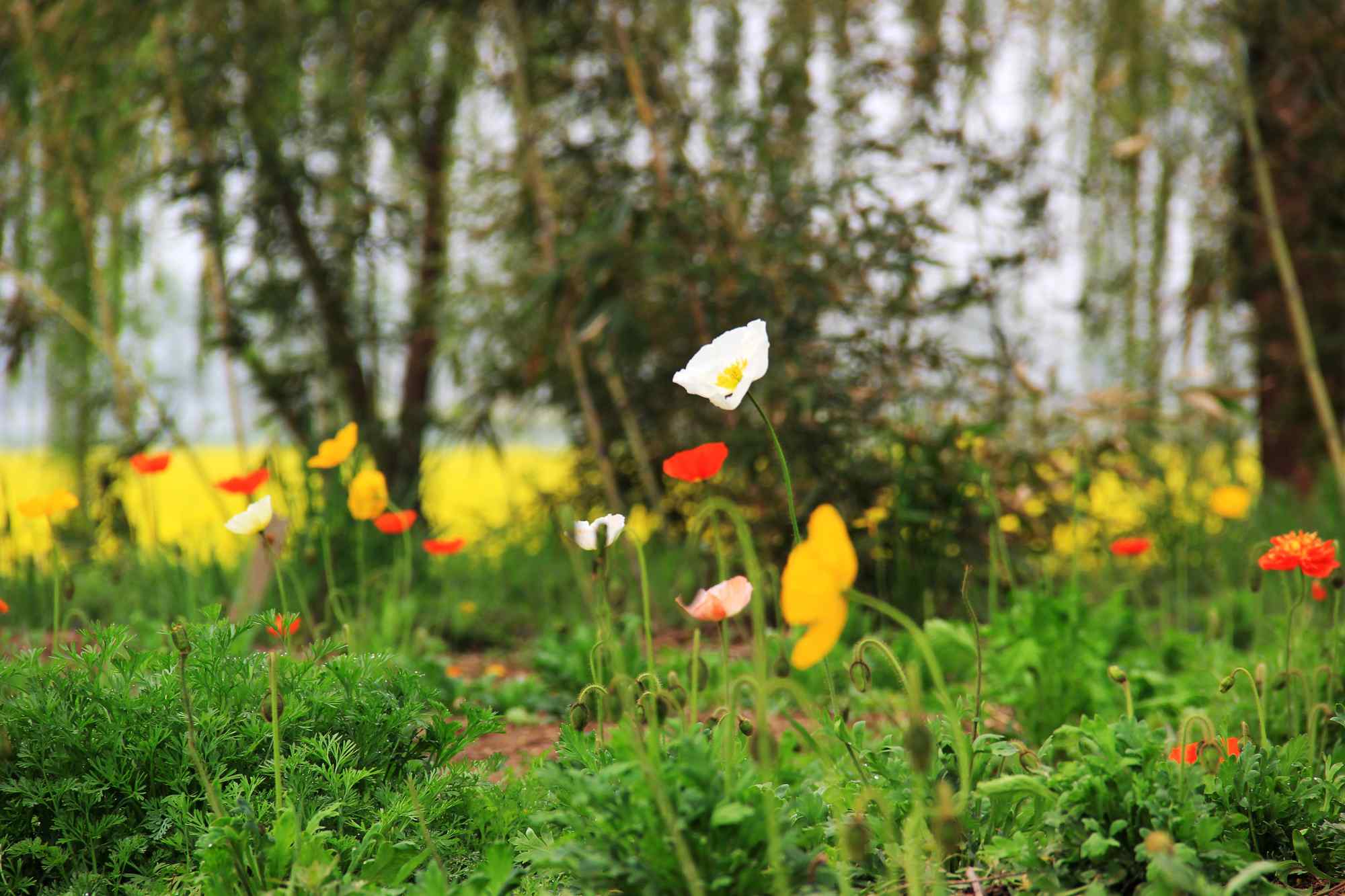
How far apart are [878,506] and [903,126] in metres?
1.13

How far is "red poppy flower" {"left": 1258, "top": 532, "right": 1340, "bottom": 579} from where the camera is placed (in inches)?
51.5

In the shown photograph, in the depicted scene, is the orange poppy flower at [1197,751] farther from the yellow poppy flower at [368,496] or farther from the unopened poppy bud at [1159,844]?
the yellow poppy flower at [368,496]

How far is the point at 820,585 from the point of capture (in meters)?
0.81

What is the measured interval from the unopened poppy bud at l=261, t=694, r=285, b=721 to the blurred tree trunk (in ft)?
9.62

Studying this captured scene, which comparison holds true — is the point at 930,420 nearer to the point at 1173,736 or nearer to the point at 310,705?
the point at 1173,736

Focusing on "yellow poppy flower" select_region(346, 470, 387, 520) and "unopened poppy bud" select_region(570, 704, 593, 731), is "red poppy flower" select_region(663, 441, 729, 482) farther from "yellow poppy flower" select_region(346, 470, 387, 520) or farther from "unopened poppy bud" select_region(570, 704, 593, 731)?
"yellow poppy flower" select_region(346, 470, 387, 520)

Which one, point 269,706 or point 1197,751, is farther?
point 1197,751

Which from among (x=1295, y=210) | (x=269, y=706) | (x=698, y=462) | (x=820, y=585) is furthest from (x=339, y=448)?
(x=1295, y=210)

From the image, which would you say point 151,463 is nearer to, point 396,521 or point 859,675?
point 396,521

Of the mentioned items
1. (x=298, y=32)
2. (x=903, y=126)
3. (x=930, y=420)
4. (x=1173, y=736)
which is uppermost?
(x=298, y=32)

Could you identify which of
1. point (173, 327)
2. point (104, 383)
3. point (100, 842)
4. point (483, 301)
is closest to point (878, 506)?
point (483, 301)

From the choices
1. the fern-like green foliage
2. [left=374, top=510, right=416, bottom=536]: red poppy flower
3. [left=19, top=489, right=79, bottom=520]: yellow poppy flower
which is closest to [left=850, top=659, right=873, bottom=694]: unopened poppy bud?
the fern-like green foliage

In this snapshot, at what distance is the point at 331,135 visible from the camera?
3.88m

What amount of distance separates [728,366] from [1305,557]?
0.74 metres
